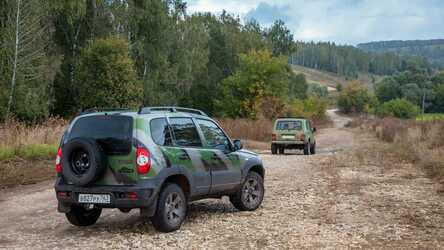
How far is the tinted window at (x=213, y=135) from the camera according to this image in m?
9.38

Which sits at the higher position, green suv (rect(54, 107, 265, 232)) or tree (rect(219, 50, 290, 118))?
tree (rect(219, 50, 290, 118))

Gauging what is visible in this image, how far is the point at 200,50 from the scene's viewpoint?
217 feet

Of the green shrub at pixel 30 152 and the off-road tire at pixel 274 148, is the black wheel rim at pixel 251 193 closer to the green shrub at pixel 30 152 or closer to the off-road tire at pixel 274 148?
the green shrub at pixel 30 152

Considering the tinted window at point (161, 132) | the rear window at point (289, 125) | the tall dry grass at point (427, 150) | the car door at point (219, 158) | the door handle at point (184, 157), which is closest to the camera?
the tinted window at point (161, 132)

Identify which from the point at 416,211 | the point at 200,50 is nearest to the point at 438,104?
the point at 200,50

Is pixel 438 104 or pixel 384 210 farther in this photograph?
pixel 438 104

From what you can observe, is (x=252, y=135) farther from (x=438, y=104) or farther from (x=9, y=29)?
(x=438, y=104)

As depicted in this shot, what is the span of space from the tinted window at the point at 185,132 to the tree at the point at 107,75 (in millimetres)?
32584

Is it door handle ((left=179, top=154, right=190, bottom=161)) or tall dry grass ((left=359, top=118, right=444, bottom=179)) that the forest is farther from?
door handle ((left=179, top=154, right=190, bottom=161))

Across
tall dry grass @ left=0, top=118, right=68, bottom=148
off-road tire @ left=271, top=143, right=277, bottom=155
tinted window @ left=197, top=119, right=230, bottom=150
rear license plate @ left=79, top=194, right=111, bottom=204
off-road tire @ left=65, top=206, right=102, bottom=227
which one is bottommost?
off-road tire @ left=271, top=143, right=277, bottom=155

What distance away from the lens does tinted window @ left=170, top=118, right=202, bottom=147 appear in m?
8.62

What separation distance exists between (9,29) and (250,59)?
30319 millimetres

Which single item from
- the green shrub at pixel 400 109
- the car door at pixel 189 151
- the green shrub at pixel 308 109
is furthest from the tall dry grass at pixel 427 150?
the green shrub at pixel 400 109

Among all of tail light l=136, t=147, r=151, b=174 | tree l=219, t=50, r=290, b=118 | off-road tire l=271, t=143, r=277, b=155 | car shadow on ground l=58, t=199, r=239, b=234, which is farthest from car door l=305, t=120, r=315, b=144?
tree l=219, t=50, r=290, b=118
